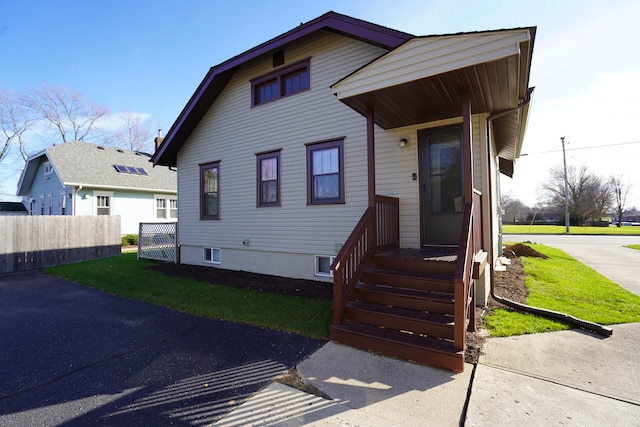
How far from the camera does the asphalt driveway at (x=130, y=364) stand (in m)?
2.49

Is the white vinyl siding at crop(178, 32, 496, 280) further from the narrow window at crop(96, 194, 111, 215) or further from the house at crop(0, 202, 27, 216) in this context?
the house at crop(0, 202, 27, 216)

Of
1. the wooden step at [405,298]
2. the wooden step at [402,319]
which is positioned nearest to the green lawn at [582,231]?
the wooden step at [405,298]

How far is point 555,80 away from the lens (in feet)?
28.7

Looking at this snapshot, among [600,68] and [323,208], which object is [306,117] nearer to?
[323,208]

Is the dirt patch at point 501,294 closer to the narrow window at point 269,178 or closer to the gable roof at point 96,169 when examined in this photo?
the narrow window at point 269,178

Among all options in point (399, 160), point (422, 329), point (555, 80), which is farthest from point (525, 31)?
point (555, 80)

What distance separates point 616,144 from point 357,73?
32.6 meters

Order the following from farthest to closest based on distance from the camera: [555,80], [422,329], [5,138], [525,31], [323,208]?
[5,138] → [555,80] → [323,208] → [422,329] → [525,31]

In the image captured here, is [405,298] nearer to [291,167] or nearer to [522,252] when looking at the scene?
[291,167]

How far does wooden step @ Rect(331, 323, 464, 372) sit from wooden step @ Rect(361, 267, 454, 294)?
65cm

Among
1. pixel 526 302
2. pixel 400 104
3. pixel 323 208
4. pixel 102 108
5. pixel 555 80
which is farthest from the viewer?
pixel 102 108

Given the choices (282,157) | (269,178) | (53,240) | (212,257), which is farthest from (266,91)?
(53,240)

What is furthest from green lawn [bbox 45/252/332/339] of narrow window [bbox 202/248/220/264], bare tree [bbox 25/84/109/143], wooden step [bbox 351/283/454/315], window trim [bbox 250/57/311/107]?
bare tree [bbox 25/84/109/143]

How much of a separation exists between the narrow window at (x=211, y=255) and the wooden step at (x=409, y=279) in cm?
578
